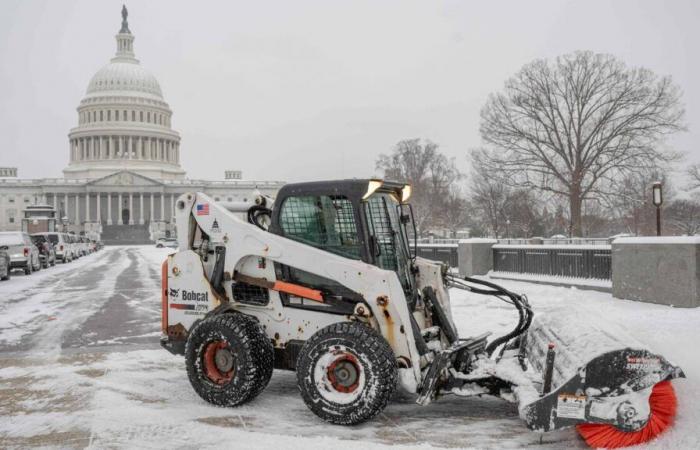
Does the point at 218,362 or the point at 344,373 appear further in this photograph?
the point at 218,362

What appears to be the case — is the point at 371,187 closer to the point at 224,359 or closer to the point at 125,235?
the point at 224,359

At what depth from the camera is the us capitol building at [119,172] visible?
491 feet

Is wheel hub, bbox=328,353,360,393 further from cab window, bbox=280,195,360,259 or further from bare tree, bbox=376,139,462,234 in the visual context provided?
bare tree, bbox=376,139,462,234

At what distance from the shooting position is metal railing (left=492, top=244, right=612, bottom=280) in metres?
17.5

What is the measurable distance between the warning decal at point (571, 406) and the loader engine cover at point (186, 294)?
3457mm

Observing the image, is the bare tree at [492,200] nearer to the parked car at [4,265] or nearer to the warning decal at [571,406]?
the parked car at [4,265]

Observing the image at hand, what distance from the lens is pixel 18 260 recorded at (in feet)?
92.5

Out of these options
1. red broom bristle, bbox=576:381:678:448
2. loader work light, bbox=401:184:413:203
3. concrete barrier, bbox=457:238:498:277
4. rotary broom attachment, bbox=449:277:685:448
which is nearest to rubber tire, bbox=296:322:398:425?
rotary broom attachment, bbox=449:277:685:448

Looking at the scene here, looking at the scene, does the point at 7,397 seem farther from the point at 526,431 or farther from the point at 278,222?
the point at 526,431

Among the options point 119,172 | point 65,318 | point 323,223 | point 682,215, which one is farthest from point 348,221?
point 119,172

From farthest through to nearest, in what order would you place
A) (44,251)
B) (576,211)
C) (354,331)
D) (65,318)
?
(576,211) → (44,251) → (65,318) → (354,331)

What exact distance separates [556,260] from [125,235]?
12215 centimetres

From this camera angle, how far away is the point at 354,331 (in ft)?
19.2

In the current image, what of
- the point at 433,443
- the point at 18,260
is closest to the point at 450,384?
the point at 433,443
